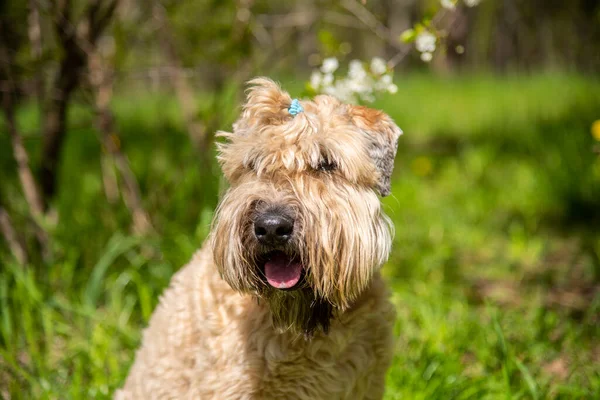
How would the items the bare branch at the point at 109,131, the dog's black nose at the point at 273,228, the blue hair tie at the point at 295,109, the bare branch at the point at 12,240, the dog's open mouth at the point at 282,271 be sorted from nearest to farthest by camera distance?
the dog's black nose at the point at 273,228, the dog's open mouth at the point at 282,271, the blue hair tie at the point at 295,109, the bare branch at the point at 12,240, the bare branch at the point at 109,131

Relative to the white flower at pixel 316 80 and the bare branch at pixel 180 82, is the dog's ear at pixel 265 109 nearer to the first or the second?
the white flower at pixel 316 80

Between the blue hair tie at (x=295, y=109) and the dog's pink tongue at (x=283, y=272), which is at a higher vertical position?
the blue hair tie at (x=295, y=109)

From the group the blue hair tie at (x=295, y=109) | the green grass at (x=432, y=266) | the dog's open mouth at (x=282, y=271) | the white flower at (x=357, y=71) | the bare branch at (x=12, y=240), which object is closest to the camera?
the dog's open mouth at (x=282, y=271)

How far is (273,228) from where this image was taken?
243 centimetres

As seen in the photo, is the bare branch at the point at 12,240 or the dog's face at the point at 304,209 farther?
the bare branch at the point at 12,240

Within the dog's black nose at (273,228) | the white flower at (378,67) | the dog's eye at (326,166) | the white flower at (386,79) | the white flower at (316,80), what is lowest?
the dog's black nose at (273,228)

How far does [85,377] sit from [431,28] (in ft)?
8.88

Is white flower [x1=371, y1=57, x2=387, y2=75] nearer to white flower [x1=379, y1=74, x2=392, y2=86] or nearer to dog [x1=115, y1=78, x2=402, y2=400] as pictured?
white flower [x1=379, y1=74, x2=392, y2=86]

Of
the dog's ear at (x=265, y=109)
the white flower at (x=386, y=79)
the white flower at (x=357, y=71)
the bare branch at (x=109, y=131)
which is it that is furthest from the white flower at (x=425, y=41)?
the bare branch at (x=109, y=131)

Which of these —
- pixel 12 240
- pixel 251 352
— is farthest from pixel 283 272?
pixel 12 240

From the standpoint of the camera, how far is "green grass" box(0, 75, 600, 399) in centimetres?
364

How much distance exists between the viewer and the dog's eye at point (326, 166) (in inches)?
103

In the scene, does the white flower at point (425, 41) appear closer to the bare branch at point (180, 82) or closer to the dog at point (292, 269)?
the dog at point (292, 269)

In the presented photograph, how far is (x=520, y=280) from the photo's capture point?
5230mm
